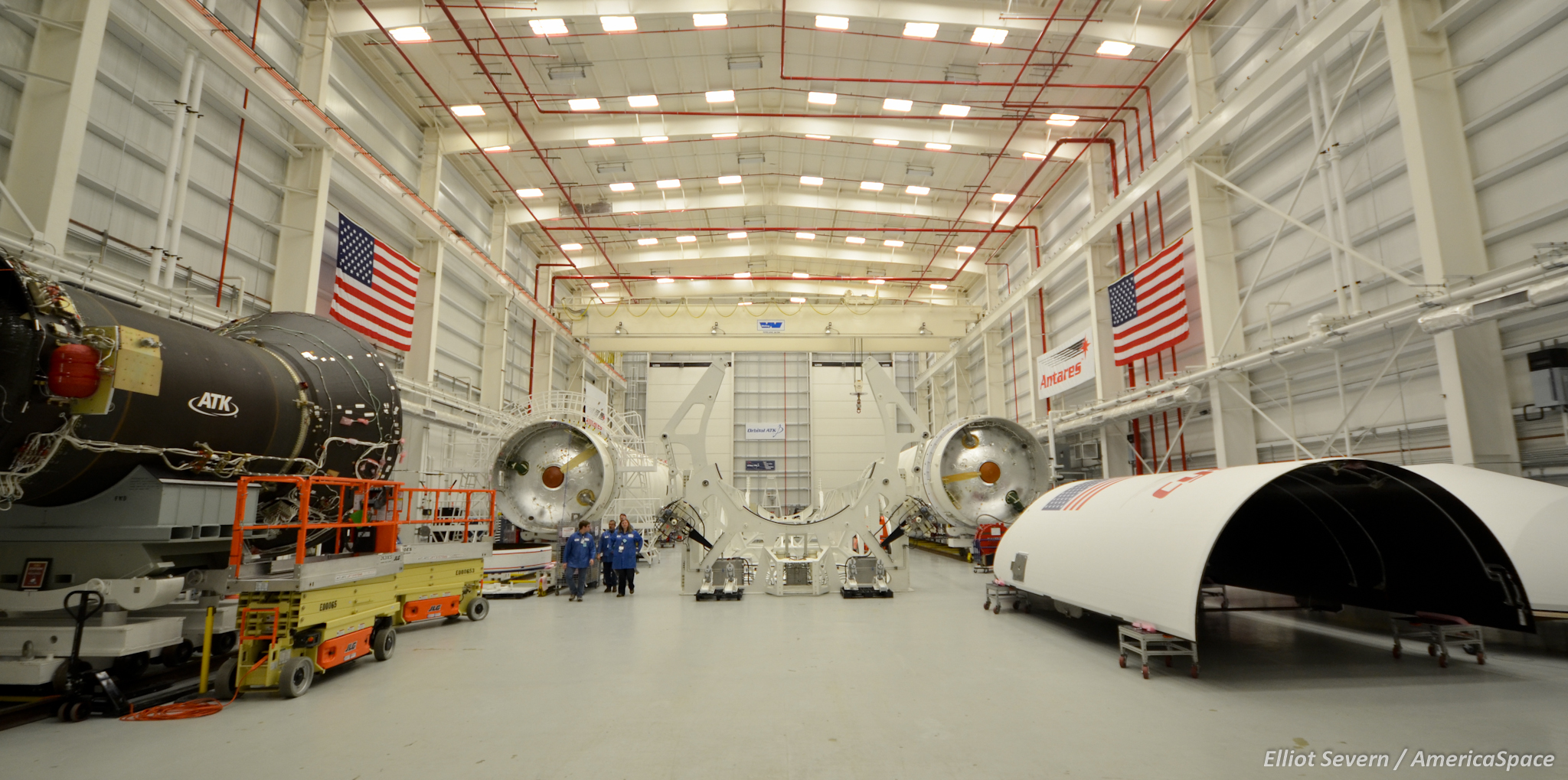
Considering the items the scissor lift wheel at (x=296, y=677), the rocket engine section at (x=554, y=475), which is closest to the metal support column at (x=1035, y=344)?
the rocket engine section at (x=554, y=475)

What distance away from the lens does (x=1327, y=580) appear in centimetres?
802

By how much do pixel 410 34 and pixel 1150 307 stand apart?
1657cm

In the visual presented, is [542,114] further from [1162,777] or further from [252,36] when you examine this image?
[1162,777]

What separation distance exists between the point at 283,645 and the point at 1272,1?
57.9 ft

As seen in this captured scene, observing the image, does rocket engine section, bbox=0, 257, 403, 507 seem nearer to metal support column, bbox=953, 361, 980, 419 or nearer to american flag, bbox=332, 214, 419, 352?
american flag, bbox=332, 214, 419, 352

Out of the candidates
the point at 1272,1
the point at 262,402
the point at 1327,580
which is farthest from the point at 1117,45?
the point at 262,402

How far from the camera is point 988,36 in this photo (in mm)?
14461

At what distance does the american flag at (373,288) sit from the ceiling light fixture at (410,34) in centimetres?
386

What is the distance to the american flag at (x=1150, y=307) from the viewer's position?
1412 cm

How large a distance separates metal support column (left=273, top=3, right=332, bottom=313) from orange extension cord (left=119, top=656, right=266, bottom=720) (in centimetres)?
925

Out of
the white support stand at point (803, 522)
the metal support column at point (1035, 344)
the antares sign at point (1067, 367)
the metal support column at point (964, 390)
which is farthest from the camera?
the metal support column at point (964, 390)

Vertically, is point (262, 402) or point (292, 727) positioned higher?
point (262, 402)

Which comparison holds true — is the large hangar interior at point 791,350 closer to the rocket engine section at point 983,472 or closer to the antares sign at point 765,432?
the rocket engine section at point 983,472

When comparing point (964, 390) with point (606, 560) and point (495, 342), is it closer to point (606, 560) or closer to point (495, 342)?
point (495, 342)
